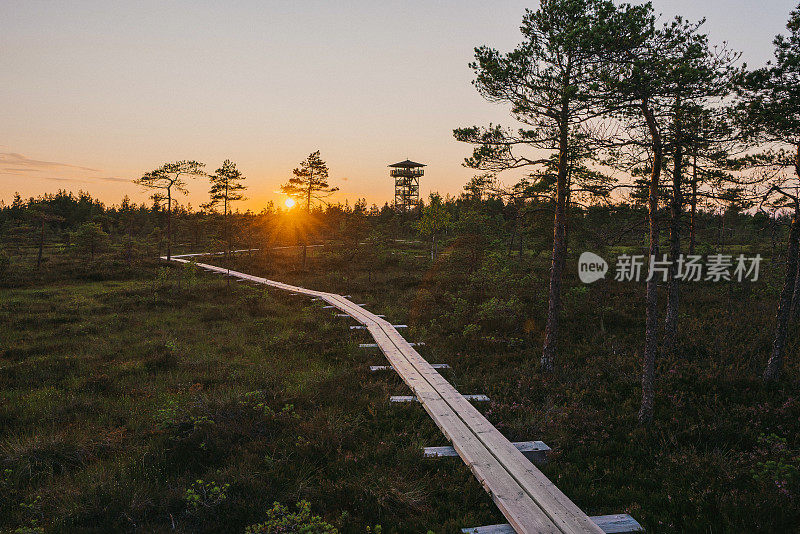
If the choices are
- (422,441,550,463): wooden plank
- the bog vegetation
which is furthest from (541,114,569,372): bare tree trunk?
(422,441,550,463): wooden plank

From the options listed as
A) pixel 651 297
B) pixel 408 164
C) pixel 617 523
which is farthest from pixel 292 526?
pixel 408 164

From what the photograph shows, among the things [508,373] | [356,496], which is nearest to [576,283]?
[508,373]

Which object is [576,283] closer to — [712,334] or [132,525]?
[712,334]

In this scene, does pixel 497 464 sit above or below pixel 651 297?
below

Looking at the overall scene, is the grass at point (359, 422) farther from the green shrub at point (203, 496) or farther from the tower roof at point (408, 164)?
the tower roof at point (408, 164)

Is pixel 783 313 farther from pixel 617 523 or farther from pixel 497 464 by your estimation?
pixel 497 464

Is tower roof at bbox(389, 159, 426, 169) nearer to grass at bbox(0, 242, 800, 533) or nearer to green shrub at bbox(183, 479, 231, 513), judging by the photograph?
grass at bbox(0, 242, 800, 533)
